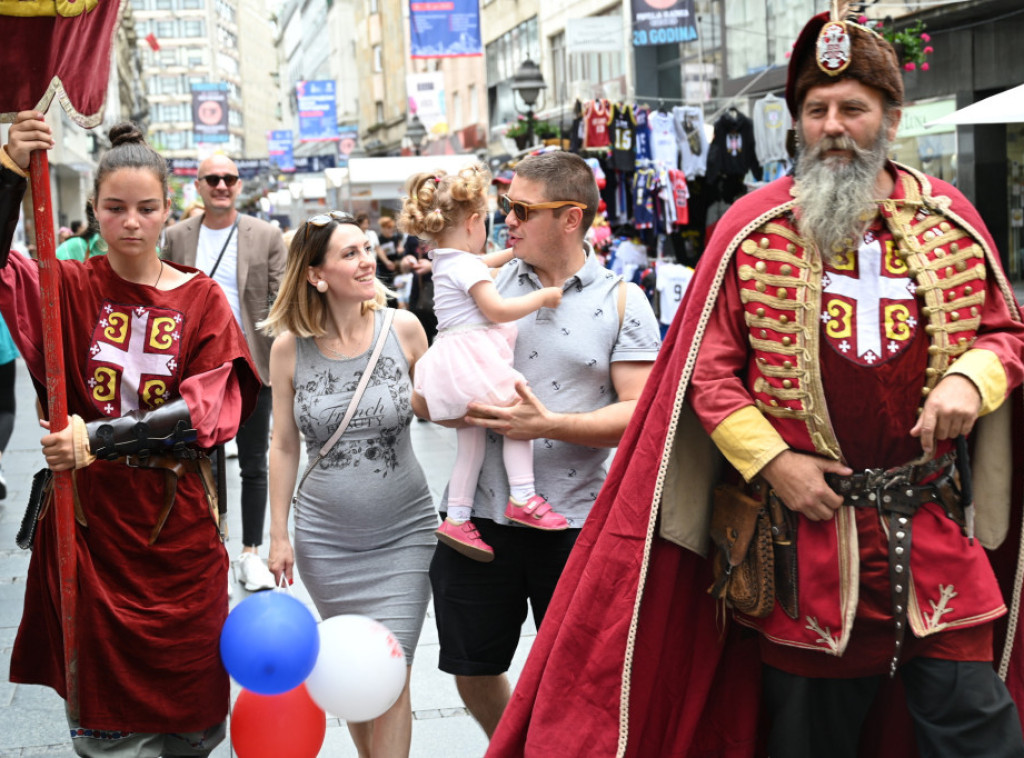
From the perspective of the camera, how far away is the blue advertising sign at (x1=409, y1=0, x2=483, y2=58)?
2250cm

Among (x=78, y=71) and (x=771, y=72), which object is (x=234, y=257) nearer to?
(x=78, y=71)

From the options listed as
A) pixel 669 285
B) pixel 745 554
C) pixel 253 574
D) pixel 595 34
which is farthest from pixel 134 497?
pixel 595 34

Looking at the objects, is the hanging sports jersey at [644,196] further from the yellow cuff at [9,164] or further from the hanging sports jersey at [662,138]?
the yellow cuff at [9,164]

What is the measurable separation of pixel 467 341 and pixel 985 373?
1410mm

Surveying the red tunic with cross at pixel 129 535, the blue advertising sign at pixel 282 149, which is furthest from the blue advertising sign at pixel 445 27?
the blue advertising sign at pixel 282 149

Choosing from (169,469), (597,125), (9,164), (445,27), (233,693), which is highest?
(445,27)

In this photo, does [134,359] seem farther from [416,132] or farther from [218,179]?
[416,132]

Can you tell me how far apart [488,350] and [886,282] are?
1134mm

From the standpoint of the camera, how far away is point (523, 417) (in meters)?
3.26

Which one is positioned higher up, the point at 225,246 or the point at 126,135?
the point at 126,135

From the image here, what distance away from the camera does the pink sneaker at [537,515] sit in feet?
10.9

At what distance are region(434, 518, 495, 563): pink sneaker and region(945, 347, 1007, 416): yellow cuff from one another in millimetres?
1364

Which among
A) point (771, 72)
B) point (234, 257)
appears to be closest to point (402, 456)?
point (234, 257)

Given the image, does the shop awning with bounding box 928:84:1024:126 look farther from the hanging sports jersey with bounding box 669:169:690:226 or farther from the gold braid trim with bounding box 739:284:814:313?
the gold braid trim with bounding box 739:284:814:313
